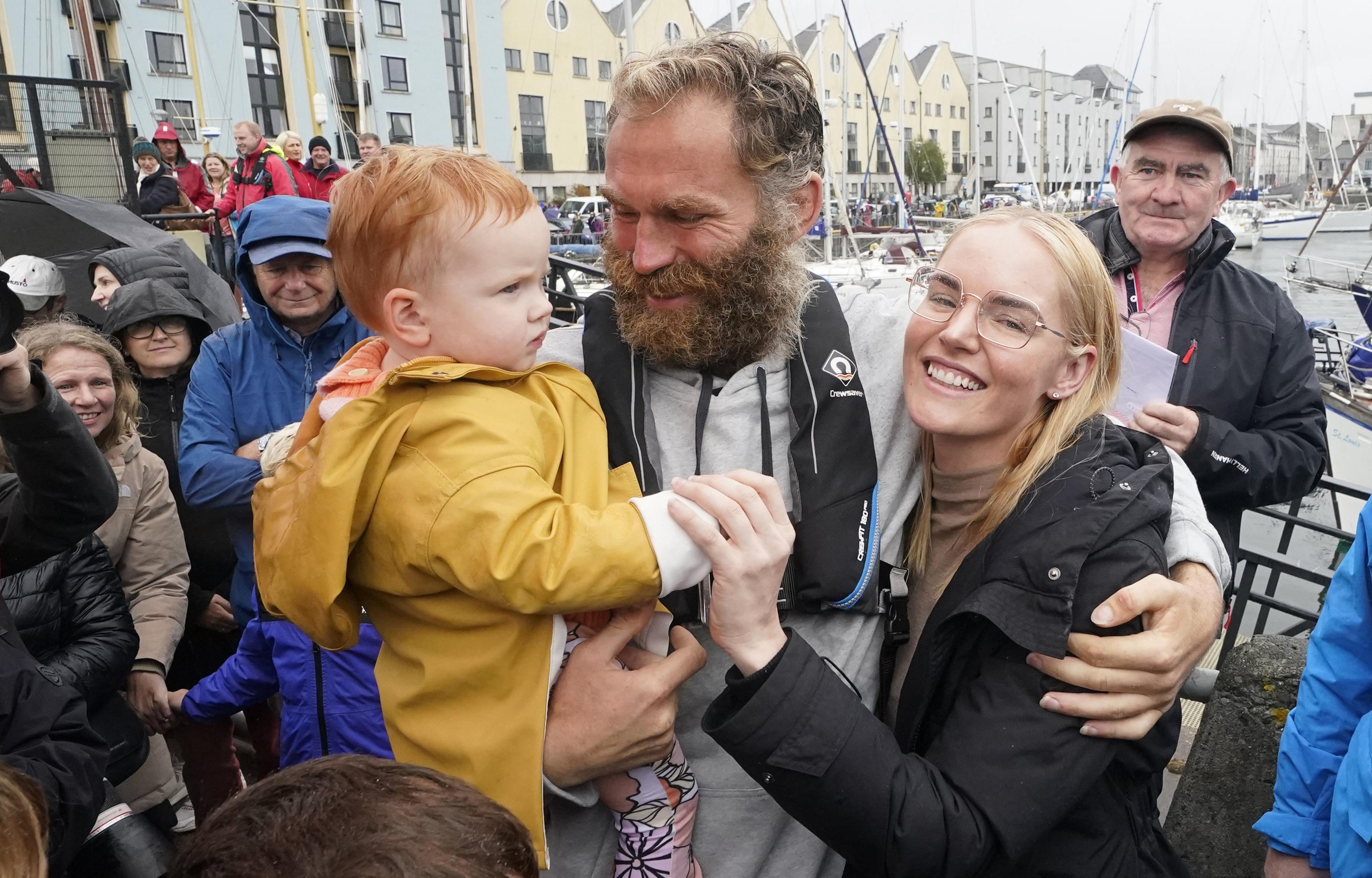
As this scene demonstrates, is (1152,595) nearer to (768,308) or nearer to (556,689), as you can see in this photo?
(768,308)

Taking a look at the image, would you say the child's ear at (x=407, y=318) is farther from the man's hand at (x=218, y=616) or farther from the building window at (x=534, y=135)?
the building window at (x=534, y=135)

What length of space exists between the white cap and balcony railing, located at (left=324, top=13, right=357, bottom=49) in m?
34.6

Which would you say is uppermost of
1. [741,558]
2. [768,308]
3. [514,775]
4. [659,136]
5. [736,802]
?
[659,136]

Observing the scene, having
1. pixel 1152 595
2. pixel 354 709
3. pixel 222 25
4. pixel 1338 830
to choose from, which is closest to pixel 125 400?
pixel 354 709

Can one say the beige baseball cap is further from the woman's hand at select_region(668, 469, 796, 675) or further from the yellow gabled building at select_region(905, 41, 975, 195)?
the yellow gabled building at select_region(905, 41, 975, 195)

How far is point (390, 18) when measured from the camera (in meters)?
37.5

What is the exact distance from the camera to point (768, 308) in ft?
5.90

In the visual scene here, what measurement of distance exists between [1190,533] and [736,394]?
90cm

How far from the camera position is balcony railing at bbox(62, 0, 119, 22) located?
2878cm

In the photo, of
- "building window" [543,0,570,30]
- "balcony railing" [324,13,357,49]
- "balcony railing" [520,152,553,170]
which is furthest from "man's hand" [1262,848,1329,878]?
"building window" [543,0,570,30]

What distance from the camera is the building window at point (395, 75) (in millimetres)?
38062

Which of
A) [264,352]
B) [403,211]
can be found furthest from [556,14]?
[403,211]

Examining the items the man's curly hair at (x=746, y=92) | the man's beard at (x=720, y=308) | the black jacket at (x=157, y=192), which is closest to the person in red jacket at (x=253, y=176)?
the black jacket at (x=157, y=192)

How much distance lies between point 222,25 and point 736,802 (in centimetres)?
3801
